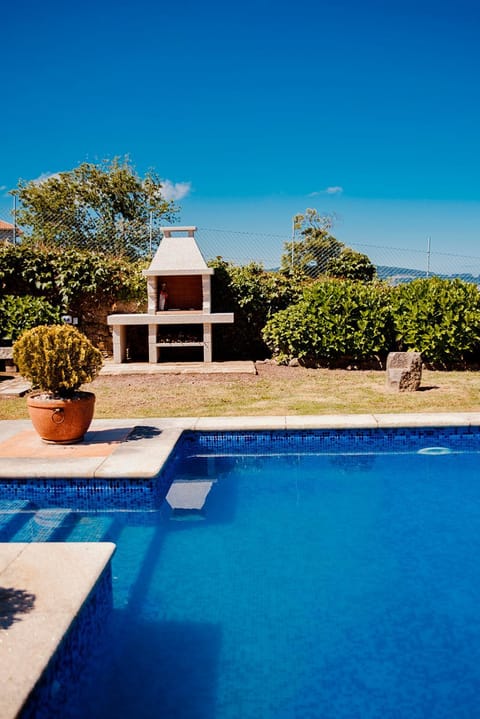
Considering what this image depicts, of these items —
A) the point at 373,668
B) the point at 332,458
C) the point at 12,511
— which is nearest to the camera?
the point at 373,668

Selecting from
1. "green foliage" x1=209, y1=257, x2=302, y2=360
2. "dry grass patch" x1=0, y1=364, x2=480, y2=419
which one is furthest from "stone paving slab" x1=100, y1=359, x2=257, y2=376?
"green foliage" x1=209, y1=257, x2=302, y2=360

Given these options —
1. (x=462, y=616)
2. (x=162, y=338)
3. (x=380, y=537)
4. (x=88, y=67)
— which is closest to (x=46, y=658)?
(x=462, y=616)

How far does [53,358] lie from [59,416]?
0.58m

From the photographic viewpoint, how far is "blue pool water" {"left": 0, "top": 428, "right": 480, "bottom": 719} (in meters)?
2.66

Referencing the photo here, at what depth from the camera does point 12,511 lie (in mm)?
4594

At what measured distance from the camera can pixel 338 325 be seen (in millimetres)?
10844

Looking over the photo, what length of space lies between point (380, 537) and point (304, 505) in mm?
846

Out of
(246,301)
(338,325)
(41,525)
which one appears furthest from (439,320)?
(41,525)

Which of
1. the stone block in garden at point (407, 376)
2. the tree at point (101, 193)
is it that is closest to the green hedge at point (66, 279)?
the stone block in garden at point (407, 376)

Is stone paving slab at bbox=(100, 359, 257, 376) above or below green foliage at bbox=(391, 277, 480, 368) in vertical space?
below

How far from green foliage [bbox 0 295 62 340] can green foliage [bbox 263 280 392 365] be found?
4.96 m

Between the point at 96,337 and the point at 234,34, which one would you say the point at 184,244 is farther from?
the point at 234,34

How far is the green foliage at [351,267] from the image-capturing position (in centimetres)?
1859

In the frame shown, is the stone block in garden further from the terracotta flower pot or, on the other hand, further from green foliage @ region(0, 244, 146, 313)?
green foliage @ region(0, 244, 146, 313)
